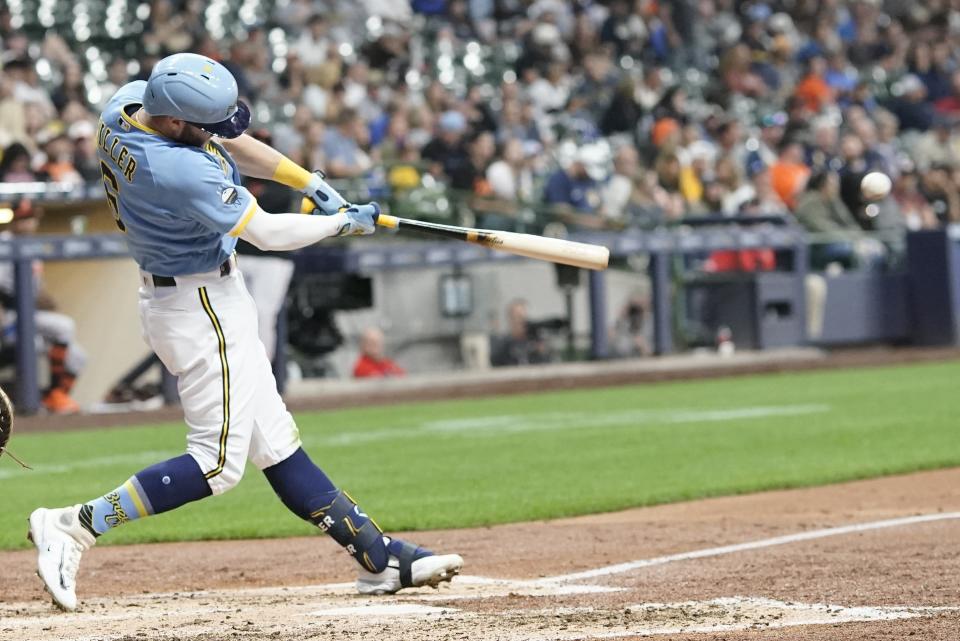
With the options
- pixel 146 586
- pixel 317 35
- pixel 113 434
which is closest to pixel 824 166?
pixel 317 35

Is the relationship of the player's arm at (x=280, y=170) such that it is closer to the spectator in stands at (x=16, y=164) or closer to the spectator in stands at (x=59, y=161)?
the spectator in stands at (x=16, y=164)

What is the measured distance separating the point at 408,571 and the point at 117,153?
1.67 meters

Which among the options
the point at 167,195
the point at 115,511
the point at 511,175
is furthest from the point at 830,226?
the point at 167,195

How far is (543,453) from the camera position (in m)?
10.1

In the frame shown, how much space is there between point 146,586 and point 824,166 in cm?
1510

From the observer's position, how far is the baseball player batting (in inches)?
198

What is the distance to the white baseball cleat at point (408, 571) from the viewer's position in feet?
17.8

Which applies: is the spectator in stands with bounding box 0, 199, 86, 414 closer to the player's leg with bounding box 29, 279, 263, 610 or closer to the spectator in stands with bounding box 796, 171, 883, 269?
the player's leg with bounding box 29, 279, 263, 610

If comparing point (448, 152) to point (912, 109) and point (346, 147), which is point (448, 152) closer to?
point (346, 147)

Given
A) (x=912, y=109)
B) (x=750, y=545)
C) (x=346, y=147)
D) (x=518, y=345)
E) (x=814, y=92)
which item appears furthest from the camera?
(x=912, y=109)

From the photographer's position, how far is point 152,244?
5168mm

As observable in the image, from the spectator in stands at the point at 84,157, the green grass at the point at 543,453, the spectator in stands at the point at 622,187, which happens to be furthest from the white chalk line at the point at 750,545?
the spectator in stands at the point at 622,187

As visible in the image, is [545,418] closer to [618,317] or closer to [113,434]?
[113,434]

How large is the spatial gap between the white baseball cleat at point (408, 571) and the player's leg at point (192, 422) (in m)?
0.62
